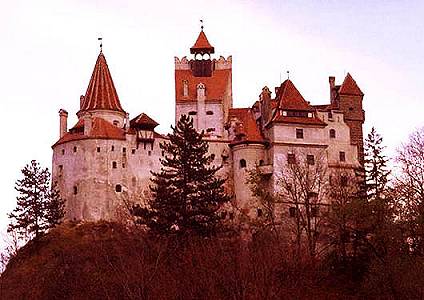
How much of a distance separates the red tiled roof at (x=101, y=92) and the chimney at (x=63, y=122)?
191 centimetres

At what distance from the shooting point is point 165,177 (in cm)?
6694

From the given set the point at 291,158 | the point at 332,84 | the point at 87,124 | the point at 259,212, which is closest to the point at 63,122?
the point at 87,124

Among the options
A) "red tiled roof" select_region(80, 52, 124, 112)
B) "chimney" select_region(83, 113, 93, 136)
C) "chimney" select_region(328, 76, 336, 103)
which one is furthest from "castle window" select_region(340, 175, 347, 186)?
"chimney" select_region(83, 113, 93, 136)

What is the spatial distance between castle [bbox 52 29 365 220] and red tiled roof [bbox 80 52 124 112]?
106mm

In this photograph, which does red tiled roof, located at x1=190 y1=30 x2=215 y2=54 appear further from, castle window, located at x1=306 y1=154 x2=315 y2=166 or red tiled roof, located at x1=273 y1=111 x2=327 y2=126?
castle window, located at x1=306 y1=154 x2=315 y2=166

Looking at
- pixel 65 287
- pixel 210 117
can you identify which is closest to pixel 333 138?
pixel 210 117

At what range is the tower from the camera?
91.7 m

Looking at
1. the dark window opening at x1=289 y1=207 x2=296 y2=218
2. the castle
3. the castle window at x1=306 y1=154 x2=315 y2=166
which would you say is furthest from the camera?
the castle window at x1=306 y1=154 x2=315 y2=166

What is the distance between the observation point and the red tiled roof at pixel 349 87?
303 ft

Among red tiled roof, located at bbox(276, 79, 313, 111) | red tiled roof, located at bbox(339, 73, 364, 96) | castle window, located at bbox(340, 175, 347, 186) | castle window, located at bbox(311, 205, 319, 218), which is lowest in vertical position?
castle window, located at bbox(311, 205, 319, 218)

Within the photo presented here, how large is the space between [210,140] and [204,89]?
316 inches

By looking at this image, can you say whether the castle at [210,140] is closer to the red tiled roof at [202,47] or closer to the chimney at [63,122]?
the chimney at [63,122]

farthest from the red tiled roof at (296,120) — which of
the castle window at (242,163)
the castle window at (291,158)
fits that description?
the castle window at (242,163)

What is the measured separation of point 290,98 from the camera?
88.1 meters
